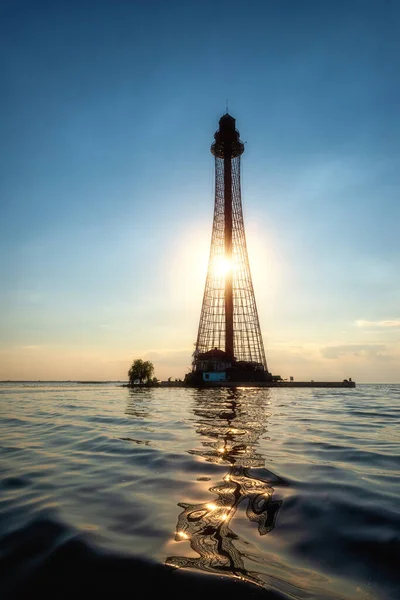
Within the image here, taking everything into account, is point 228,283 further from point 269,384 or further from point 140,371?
point 140,371

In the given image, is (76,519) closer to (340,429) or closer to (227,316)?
(340,429)

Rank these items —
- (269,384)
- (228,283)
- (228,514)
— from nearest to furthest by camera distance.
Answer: (228,514)
(269,384)
(228,283)

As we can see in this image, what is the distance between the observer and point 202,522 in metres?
3.48

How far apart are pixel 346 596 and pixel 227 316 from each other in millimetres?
66341

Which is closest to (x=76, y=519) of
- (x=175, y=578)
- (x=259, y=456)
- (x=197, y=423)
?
(x=175, y=578)

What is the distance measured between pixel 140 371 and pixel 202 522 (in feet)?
264

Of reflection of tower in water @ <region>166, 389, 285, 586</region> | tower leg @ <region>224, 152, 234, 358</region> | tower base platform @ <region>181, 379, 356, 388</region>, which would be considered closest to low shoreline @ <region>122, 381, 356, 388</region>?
tower base platform @ <region>181, 379, 356, 388</region>

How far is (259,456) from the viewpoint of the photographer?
6.58 m

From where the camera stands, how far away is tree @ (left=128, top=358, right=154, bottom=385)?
81000mm

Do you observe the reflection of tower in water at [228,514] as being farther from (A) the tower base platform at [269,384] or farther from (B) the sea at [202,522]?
(A) the tower base platform at [269,384]

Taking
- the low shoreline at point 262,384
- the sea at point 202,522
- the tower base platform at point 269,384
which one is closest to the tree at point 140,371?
the low shoreline at point 262,384

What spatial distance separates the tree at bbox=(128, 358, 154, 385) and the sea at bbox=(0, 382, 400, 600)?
248 feet

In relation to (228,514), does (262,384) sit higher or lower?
higher

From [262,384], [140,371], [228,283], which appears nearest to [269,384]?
[262,384]
